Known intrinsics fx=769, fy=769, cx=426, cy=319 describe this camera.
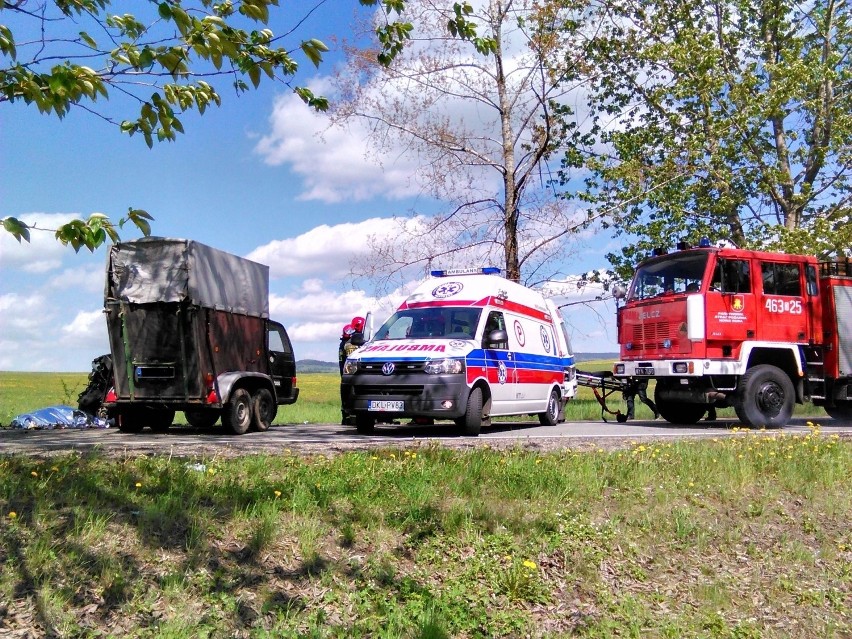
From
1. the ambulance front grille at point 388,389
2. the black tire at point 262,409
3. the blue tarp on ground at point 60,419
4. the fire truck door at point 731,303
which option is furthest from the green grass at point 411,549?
the blue tarp on ground at point 60,419

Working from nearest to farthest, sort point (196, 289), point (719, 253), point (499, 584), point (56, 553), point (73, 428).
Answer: point (56, 553) < point (499, 584) < point (196, 289) < point (719, 253) < point (73, 428)

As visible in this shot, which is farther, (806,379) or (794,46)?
(794,46)

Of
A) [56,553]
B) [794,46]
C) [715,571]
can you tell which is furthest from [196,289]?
[794,46]

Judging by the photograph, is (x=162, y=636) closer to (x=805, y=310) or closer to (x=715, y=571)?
(x=715, y=571)

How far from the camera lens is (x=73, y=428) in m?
15.4

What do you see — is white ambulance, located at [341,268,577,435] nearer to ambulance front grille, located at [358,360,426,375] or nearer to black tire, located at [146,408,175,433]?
ambulance front grille, located at [358,360,426,375]

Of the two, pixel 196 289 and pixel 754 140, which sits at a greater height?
pixel 754 140

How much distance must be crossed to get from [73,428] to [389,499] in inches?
446

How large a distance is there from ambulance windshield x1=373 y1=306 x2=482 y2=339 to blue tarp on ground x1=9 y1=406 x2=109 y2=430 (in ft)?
23.2

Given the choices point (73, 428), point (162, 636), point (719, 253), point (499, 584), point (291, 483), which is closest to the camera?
point (162, 636)

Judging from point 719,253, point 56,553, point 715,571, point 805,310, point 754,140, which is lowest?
point 715,571

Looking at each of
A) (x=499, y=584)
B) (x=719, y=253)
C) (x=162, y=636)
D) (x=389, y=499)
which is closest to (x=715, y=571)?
(x=499, y=584)

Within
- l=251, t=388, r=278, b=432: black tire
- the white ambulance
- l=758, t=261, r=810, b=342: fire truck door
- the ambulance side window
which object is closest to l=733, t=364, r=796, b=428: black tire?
l=758, t=261, r=810, b=342: fire truck door

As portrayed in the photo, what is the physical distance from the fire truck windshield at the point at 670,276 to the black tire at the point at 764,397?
1.95 meters
